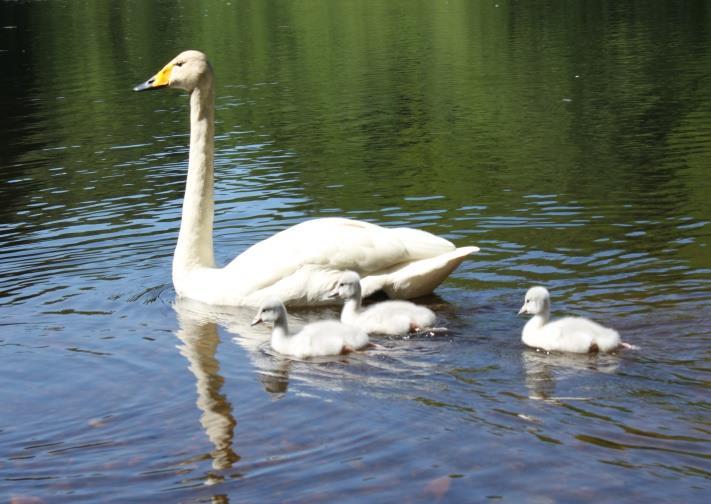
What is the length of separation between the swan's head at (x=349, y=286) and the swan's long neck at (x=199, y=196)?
7.01 ft

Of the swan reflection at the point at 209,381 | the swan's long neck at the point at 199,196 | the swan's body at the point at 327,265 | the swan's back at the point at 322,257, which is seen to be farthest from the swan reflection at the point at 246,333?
the swan's long neck at the point at 199,196

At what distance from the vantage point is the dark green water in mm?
7160

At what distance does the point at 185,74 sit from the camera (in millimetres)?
11812

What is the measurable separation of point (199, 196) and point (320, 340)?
307 centimetres

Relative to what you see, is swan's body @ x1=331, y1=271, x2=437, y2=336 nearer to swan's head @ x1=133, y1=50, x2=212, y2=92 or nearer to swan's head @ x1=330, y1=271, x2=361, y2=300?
swan's head @ x1=330, y1=271, x2=361, y2=300

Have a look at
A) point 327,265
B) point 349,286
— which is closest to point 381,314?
point 349,286

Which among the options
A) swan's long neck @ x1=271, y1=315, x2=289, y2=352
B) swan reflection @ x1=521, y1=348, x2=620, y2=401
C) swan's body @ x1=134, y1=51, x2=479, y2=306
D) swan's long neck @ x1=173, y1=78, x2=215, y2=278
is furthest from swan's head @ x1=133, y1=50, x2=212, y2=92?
swan reflection @ x1=521, y1=348, x2=620, y2=401

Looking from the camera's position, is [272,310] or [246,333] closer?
[272,310]

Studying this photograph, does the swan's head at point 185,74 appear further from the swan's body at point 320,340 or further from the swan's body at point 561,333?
the swan's body at point 561,333

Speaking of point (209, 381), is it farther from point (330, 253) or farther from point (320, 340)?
point (330, 253)

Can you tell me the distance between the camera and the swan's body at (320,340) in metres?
9.23

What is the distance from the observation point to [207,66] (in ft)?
39.1

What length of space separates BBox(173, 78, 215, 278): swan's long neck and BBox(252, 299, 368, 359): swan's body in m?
2.26

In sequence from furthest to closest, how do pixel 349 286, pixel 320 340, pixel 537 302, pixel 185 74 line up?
pixel 185 74 < pixel 349 286 < pixel 320 340 < pixel 537 302
